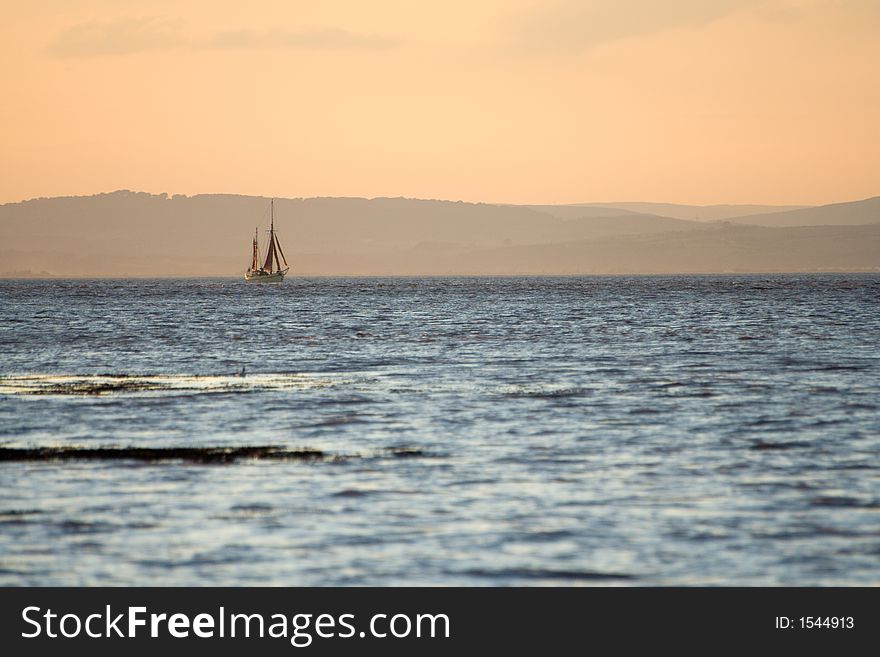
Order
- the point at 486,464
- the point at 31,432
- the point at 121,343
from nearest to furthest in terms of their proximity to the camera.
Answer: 1. the point at 486,464
2. the point at 31,432
3. the point at 121,343

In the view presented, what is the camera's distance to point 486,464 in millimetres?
21625

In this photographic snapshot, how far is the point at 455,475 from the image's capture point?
67.4 feet

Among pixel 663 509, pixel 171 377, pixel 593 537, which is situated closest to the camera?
pixel 593 537

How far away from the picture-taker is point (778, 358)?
46812 mm

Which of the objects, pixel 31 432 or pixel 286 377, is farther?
pixel 286 377

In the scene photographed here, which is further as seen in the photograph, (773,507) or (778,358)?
(778,358)

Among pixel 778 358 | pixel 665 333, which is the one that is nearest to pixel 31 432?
pixel 778 358

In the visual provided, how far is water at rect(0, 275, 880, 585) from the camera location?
15109 mm

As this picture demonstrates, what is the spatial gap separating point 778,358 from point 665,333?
19.5 meters

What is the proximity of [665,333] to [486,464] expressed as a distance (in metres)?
45.9

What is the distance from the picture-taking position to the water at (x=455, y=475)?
15109 mm
